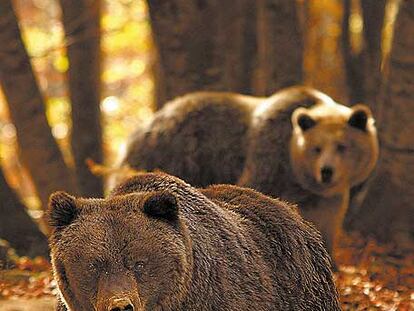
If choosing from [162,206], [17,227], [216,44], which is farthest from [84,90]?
[162,206]

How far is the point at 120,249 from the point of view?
182 inches

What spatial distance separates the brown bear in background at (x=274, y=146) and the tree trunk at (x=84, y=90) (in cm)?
216

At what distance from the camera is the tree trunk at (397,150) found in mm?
10438

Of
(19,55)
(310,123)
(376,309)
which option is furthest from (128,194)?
(19,55)

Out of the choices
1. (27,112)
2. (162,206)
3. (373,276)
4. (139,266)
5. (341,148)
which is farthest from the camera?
(27,112)

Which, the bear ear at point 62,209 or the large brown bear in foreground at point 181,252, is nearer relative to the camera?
the large brown bear in foreground at point 181,252

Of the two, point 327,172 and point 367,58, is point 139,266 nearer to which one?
point 327,172

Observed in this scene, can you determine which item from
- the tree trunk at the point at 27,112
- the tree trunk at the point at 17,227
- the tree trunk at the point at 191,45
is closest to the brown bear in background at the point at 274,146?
the tree trunk at the point at 191,45

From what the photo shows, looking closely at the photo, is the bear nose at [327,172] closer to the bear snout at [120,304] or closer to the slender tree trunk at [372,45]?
the slender tree trunk at [372,45]

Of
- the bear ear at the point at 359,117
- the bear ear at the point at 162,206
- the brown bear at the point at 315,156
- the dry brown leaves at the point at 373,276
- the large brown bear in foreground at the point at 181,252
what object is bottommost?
the dry brown leaves at the point at 373,276

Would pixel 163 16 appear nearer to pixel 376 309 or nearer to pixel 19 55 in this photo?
pixel 19 55

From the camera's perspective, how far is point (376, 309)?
25.7 feet

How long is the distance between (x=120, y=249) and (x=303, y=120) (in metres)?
5.42

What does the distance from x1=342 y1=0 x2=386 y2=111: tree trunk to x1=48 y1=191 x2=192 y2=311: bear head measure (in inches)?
335
